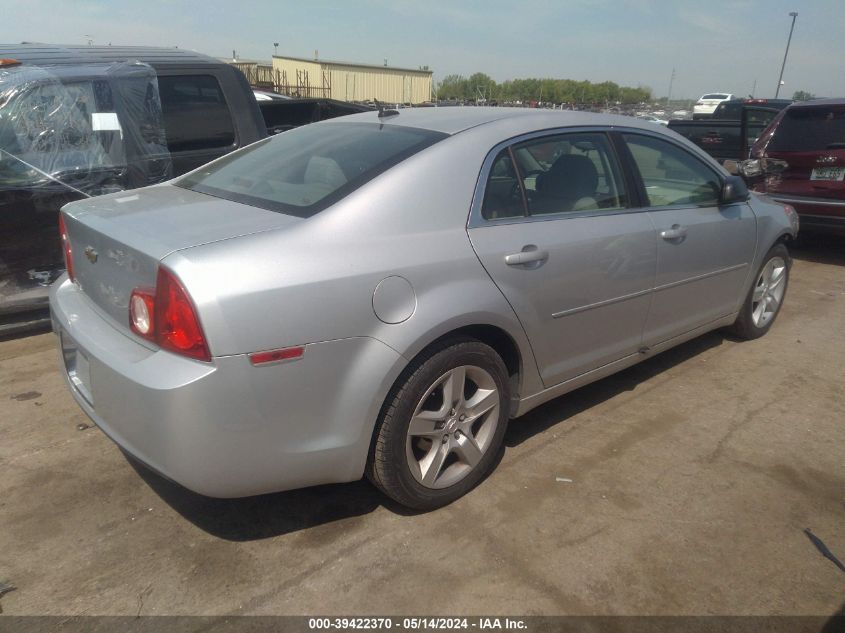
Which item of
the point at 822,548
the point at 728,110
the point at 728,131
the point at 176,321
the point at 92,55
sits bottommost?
the point at 822,548

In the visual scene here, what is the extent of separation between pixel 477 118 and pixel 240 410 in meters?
1.77

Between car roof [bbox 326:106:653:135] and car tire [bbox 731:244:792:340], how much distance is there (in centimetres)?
175

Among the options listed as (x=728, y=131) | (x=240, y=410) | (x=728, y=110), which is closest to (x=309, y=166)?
(x=240, y=410)

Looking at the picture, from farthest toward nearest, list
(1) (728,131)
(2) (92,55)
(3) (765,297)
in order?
(1) (728,131), (3) (765,297), (2) (92,55)

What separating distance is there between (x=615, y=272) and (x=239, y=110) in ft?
10.5

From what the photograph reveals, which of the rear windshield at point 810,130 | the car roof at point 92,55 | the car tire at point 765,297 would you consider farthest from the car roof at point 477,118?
the rear windshield at point 810,130

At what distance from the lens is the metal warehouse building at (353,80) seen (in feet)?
131

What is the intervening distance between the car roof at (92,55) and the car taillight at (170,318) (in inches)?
117

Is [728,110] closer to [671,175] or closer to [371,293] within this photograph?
[671,175]

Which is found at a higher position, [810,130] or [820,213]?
[810,130]

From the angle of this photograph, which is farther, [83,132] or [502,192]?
[83,132]

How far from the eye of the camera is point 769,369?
4.28m

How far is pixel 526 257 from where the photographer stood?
2.75 meters

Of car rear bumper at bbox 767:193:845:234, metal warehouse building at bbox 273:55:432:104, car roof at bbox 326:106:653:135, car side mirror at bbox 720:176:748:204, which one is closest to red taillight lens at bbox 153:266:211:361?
car roof at bbox 326:106:653:135
